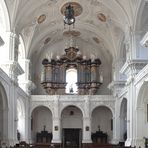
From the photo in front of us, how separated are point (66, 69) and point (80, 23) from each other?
535 centimetres

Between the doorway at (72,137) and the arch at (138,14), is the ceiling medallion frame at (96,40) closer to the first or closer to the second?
the doorway at (72,137)

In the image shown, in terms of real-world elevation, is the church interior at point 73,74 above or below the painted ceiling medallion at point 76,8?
below

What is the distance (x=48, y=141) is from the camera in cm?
3694

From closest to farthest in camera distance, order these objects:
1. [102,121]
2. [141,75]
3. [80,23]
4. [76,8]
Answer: [141,75] → [76,8] → [80,23] → [102,121]

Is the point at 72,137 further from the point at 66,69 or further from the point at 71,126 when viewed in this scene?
the point at 66,69

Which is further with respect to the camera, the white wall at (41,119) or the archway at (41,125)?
the white wall at (41,119)

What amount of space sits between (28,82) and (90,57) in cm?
698

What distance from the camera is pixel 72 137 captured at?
127 ft

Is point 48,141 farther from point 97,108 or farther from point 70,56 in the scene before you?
point 70,56

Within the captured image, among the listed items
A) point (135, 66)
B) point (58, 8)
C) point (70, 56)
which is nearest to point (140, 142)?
point (135, 66)

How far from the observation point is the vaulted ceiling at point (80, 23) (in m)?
26.6

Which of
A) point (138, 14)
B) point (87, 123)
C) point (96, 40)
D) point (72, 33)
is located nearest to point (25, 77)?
point (72, 33)

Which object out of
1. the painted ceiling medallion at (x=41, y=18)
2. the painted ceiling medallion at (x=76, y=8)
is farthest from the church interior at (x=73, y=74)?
the painted ceiling medallion at (x=41, y=18)

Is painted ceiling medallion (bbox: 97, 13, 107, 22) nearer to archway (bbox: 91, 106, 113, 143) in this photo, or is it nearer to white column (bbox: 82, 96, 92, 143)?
white column (bbox: 82, 96, 92, 143)
